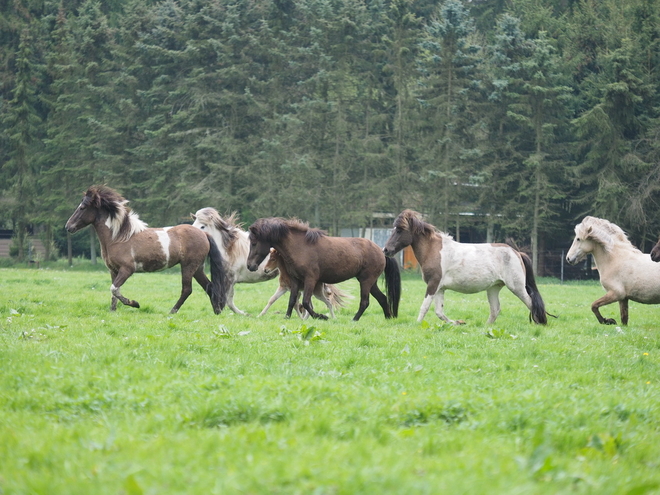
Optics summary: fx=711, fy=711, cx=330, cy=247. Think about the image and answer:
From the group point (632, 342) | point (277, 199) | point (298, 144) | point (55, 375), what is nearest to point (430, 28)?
point (298, 144)

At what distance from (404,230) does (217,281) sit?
152 inches

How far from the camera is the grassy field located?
399cm

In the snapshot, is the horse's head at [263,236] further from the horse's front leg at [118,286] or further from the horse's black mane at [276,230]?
the horse's front leg at [118,286]

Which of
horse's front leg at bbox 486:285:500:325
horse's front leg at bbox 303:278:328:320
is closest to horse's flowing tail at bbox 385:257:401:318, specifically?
horse's front leg at bbox 303:278:328:320

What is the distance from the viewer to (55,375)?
6.39 m

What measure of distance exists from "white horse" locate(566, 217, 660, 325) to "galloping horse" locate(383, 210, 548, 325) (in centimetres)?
136

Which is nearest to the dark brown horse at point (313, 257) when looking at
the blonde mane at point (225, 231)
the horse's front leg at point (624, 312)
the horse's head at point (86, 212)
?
the blonde mane at point (225, 231)

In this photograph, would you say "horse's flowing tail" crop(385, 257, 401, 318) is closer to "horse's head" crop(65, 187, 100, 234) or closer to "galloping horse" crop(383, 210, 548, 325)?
"galloping horse" crop(383, 210, 548, 325)

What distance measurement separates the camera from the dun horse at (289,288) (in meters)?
13.8

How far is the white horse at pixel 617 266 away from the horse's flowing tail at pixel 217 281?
272 inches

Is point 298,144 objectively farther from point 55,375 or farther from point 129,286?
point 55,375

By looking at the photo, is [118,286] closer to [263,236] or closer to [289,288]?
[263,236]

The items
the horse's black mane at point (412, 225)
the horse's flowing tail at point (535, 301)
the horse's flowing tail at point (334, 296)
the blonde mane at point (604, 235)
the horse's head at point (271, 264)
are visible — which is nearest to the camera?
the horse's flowing tail at point (535, 301)

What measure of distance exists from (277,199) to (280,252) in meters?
25.7
